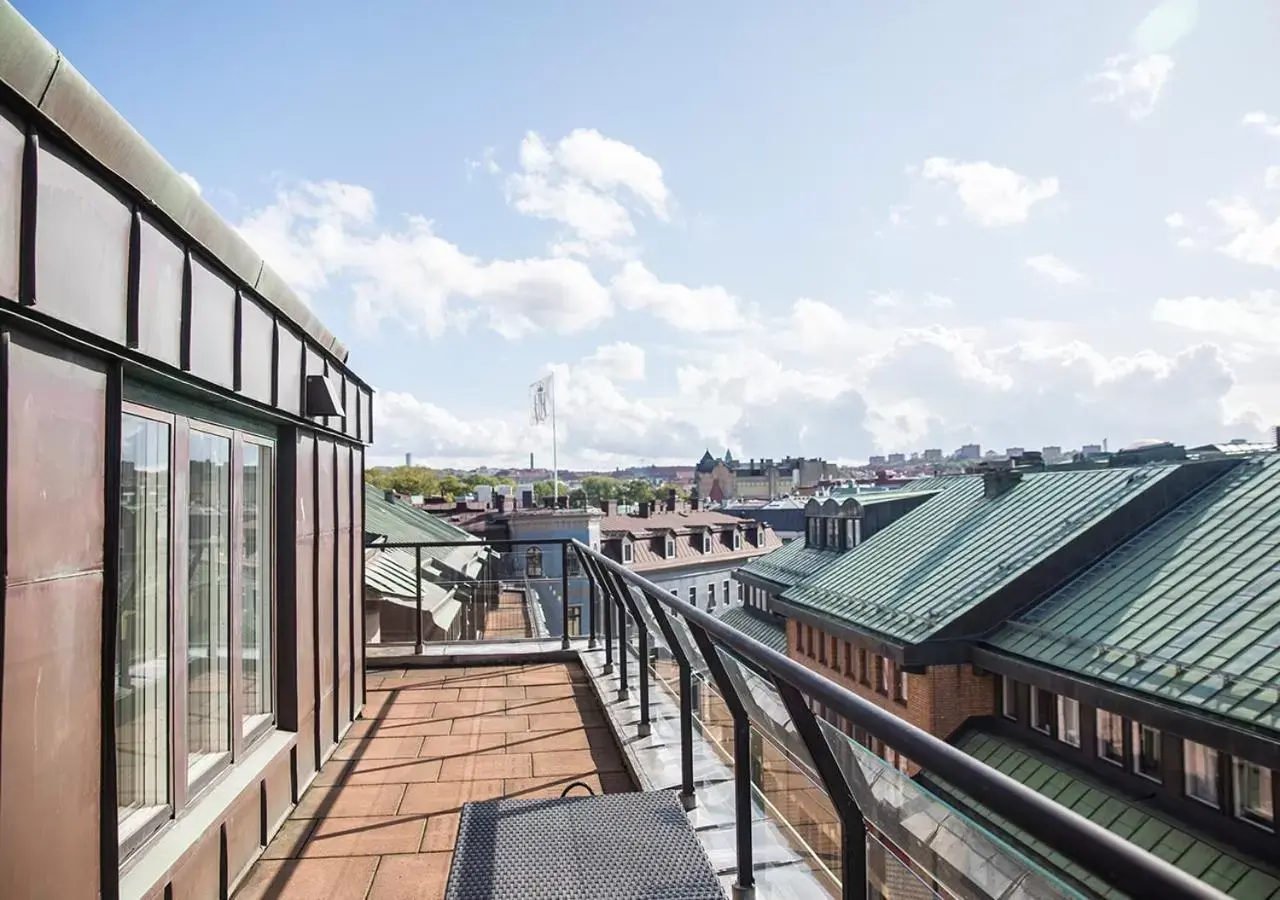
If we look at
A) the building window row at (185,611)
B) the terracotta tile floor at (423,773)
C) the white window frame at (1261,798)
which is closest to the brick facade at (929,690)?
the white window frame at (1261,798)

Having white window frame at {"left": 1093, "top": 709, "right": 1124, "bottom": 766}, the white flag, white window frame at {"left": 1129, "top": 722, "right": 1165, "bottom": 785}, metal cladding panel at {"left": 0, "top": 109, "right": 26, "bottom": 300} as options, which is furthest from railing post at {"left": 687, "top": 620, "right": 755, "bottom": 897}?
the white flag

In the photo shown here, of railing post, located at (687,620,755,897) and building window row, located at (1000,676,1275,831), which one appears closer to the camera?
railing post, located at (687,620,755,897)

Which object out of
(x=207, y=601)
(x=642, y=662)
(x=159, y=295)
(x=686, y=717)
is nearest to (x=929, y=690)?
(x=642, y=662)

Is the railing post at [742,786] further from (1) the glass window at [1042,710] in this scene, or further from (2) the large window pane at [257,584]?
(1) the glass window at [1042,710]

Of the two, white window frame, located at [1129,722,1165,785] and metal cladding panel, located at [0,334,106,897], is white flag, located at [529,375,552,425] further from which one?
metal cladding panel, located at [0,334,106,897]

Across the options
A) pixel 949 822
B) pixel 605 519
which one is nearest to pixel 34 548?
pixel 949 822

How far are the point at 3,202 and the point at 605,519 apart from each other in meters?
56.6

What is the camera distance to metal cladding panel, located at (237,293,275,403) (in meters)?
3.36

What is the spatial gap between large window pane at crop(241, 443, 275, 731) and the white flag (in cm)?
Answer: 4265

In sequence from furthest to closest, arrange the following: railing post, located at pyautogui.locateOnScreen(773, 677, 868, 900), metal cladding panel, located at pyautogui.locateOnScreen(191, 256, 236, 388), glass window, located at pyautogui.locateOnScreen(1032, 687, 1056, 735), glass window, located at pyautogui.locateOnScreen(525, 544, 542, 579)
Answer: glass window, located at pyautogui.locateOnScreen(1032, 687, 1056, 735) → glass window, located at pyautogui.locateOnScreen(525, 544, 542, 579) → metal cladding panel, located at pyautogui.locateOnScreen(191, 256, 236, 388) → railing post, located at pyautogui.locateOnScreen(773, 677, 868, 900)

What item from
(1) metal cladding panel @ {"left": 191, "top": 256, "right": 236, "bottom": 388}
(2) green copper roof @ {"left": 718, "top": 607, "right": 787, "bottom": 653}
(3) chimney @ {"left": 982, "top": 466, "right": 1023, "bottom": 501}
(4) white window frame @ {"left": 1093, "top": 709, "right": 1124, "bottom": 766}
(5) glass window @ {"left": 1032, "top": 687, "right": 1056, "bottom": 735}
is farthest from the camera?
(2) green copper roof @ {"left": 718, "top": 607, "right": 787, "bottom": 653}

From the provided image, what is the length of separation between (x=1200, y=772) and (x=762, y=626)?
2466 centimetres

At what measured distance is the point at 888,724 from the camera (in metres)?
1.44

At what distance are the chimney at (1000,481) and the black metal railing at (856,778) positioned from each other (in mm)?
28426
